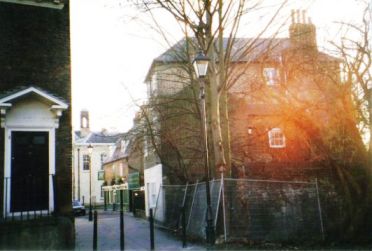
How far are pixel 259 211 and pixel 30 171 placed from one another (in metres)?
7.54

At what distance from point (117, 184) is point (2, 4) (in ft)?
101

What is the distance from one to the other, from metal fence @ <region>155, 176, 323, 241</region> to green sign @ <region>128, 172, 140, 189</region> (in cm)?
1932

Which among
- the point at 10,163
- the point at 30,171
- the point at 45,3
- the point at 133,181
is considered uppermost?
the point at 45,3

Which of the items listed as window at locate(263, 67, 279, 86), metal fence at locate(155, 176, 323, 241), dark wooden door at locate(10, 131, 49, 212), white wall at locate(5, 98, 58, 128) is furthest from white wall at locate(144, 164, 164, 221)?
white wall at locate(5, 98, 58, 128)

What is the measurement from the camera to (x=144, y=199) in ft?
108

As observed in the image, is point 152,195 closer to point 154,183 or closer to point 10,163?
point 154,183

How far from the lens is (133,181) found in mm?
35969

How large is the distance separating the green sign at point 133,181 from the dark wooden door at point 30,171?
2151cm

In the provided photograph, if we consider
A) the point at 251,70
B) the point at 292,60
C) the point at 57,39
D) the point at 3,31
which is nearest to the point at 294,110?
the point at 292,60

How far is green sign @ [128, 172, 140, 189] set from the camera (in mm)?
34906

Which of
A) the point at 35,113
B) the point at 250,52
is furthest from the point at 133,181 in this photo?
the point at 35,113

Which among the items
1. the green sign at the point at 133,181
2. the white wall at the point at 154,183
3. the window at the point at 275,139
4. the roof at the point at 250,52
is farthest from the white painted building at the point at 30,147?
the green sign at the point at 133,181

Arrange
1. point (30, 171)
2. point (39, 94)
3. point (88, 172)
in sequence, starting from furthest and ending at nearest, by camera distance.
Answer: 1. point (88, 172)
2. point (30, 171)
3. point (39, 94)

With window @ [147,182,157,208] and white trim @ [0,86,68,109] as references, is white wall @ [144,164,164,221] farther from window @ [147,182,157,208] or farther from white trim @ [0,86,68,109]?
white trim @ [0,86,68,109]
